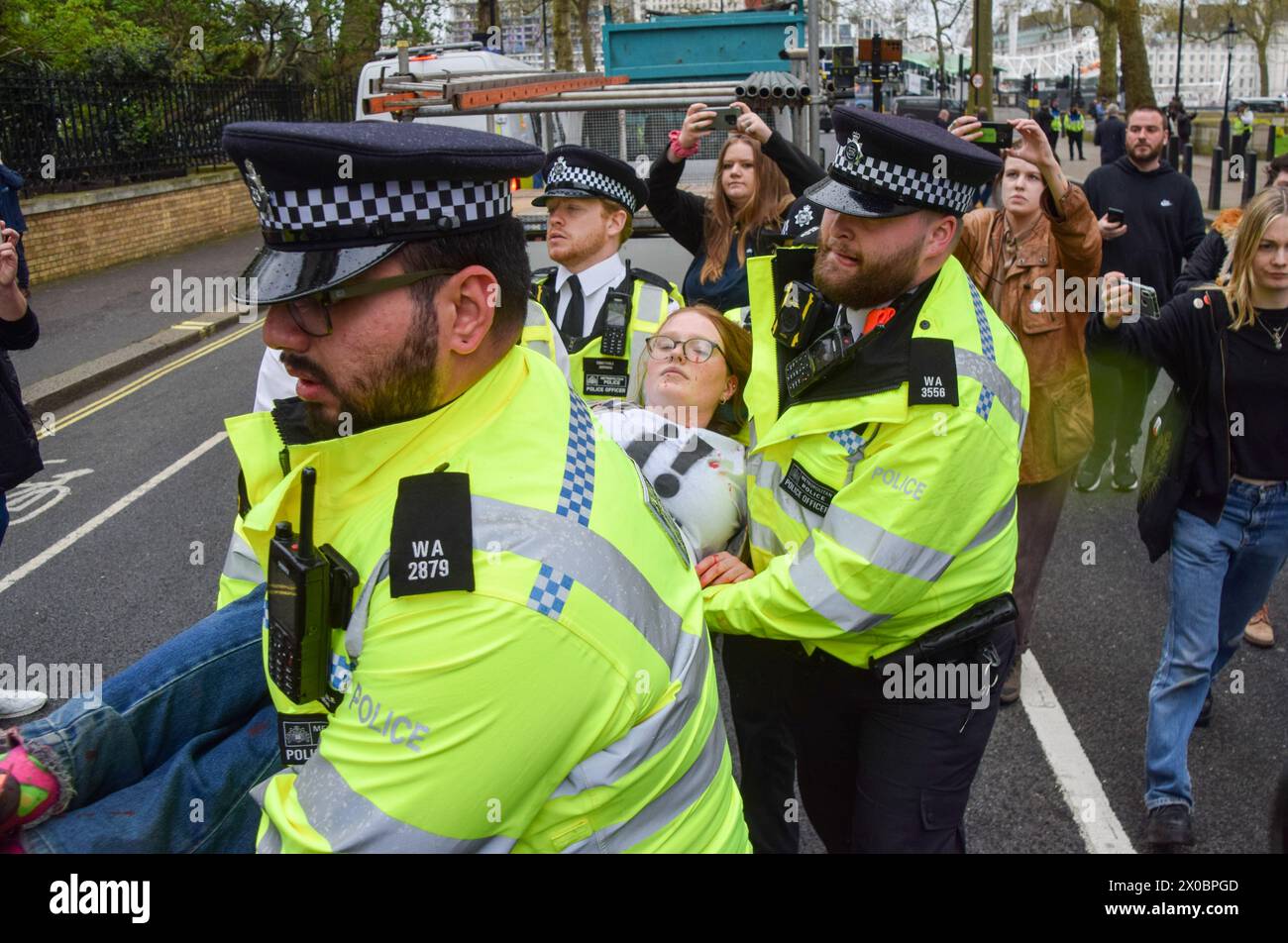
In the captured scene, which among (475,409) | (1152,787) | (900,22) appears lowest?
(1152,787)

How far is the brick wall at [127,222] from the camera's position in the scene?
1392 cm

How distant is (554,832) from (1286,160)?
597cm

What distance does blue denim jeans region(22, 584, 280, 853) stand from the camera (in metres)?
1.55

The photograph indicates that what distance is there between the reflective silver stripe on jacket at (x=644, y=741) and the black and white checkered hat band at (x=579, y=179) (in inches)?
110

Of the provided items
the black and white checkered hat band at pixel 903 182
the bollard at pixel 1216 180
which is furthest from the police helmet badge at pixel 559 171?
the bollard at pixel 1216 180

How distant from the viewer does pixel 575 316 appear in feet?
13.6

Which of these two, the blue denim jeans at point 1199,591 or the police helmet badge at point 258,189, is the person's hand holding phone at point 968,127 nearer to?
the blue denim jeans at point 1199,591

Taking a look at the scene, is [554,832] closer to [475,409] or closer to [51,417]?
[475,409]

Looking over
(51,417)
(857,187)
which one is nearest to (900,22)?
(51,417)

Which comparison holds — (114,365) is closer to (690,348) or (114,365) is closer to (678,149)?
(678,149)

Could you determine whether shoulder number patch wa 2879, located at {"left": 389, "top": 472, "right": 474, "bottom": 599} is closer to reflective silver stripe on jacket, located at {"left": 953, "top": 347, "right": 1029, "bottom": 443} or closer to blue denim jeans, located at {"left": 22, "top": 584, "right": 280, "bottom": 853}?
blue denim jeans, located at {"left": 22, "top": 584, "right": 280, "bottom": 853}

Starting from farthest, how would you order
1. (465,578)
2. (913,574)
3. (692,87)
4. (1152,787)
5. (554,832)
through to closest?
(692,87) < (1152,787) < (913,574) < (554,832) < (465,578)

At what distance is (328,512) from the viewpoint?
4.84 feet

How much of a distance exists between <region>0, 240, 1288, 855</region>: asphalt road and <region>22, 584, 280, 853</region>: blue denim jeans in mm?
2407
